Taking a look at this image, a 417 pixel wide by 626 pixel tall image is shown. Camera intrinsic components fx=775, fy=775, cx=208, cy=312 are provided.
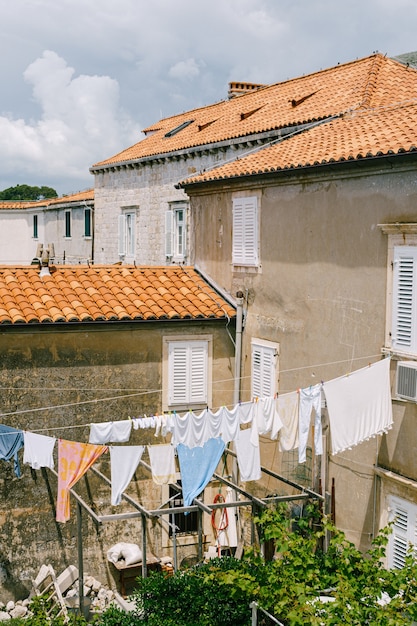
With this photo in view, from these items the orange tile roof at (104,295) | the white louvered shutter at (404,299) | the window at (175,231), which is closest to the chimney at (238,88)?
the window at (175,231)

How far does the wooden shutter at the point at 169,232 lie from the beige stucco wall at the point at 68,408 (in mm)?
10279

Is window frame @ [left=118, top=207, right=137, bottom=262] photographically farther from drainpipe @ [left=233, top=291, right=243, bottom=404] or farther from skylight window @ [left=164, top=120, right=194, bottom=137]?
drainpipe @ [left=233, top=291, right=243, bottom=404]

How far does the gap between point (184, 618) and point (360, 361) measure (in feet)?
17.1

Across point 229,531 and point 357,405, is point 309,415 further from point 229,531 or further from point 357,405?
point 229,531

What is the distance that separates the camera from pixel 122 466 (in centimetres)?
1341

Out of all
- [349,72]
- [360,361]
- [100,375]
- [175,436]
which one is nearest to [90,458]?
[175,436]

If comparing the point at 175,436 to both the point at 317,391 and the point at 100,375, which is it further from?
the point at 100,375

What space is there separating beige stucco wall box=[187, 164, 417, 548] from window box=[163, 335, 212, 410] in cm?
88

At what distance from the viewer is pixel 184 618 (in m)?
12.2

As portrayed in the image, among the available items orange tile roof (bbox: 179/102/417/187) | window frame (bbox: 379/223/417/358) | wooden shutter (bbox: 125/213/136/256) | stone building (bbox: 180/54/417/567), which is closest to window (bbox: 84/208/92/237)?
wooden shutter (bbox: 125/213/136/256)

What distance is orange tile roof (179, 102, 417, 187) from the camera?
13.4 metres

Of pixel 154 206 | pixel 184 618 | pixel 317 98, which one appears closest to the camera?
pixel 184 618

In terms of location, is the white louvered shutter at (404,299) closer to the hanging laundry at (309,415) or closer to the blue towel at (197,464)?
the hanging laundry at (309,415)

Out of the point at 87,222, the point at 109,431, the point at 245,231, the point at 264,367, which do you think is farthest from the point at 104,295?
the point at 87,222
